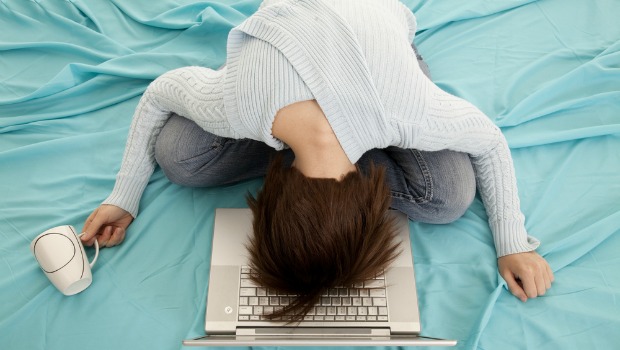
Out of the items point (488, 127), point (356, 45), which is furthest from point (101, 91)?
point (488, 127)

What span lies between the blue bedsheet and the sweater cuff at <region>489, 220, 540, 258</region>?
0.13 ft

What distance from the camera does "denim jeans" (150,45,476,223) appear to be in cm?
94

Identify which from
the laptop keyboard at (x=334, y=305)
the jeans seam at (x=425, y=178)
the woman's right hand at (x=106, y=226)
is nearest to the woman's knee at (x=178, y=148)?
the woman's right hand at (x=106, y=226)

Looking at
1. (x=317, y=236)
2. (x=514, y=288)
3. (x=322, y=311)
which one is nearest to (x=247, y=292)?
(x=322, y=311)

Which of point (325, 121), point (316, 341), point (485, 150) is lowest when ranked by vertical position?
point (316, 341)

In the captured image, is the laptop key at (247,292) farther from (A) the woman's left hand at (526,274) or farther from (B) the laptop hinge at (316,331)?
(A) the woman's left hand at (526,274)

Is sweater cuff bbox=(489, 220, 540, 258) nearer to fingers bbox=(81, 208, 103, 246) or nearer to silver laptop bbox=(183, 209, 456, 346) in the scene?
silver laptop bbox=(183, 209, 456, 346)

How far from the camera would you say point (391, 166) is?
1.00 meters

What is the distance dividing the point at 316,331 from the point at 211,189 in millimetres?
416

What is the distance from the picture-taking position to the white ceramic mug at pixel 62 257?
85 centimetres

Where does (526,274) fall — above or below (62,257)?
below

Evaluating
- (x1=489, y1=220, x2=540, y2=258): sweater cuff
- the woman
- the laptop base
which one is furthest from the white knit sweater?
the laptop base

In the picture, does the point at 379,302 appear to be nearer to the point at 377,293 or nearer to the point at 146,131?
the point at 377,293

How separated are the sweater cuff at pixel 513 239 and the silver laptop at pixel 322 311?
0.63ft
